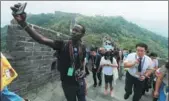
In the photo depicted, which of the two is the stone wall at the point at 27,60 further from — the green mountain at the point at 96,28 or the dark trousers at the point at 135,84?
the green mountain at the point at 96,28

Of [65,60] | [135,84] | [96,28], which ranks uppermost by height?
[65,60]

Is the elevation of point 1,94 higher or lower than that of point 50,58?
higher

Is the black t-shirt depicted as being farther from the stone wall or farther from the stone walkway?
the stone walkway

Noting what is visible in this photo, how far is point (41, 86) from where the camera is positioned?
7.69m

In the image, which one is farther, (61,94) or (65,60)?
(61,94)

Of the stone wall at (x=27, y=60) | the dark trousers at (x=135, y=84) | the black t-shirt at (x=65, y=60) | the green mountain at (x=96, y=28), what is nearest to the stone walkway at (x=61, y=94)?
the stone wall at (x=27, y=60)

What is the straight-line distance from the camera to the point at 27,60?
21.2 ft

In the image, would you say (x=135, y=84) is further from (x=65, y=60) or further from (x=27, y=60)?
(x=65, y=60)

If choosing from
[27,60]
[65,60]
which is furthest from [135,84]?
[65,60]

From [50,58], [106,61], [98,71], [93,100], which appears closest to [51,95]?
[50,58]

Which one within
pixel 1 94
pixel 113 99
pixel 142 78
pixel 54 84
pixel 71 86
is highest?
pixel 1 94

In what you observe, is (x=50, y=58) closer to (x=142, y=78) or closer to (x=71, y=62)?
(x=142, y=78)

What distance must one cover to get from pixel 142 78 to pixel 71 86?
244 cm

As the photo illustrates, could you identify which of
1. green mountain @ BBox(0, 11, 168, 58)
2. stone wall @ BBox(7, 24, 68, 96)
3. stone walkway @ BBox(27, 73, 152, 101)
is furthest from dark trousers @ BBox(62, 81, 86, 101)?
green mountain @ BBox(0, 11, 168, 58)
